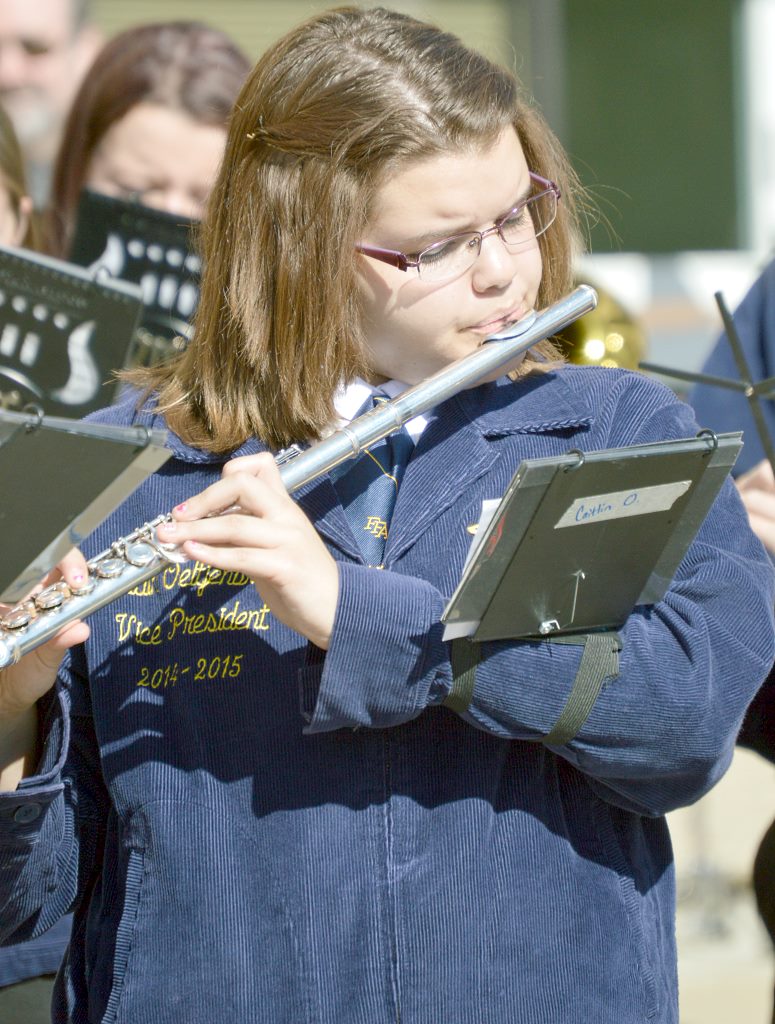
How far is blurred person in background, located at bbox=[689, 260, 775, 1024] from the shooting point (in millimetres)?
2211

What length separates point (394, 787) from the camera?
167cm

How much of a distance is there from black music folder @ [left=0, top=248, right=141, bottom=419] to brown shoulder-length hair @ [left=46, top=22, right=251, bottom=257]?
40.1 inches

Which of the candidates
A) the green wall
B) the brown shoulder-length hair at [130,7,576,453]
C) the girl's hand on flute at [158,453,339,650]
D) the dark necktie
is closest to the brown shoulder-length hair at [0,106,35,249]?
the brown shoulder-length hair at [130,7,576,453]

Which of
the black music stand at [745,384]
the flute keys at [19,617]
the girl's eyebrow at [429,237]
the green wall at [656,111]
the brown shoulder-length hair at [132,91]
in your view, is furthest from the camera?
the green wall at [656,111]

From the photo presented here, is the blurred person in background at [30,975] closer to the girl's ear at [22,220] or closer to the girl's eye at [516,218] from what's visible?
the girl's eye at [516,218]

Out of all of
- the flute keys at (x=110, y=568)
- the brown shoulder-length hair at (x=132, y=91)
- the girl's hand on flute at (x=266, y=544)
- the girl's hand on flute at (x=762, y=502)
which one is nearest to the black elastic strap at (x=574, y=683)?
the girl's hand on flute at (x=266, y=544)

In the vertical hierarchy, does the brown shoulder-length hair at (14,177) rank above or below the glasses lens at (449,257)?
below

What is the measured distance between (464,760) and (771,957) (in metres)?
2.81

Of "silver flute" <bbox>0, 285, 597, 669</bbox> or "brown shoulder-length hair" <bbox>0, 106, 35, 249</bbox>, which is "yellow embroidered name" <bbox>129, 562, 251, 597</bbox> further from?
"brown shoulder-length hair" <bbox>0, 106, 35, 249</bbox>

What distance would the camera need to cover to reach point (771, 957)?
4.14 m

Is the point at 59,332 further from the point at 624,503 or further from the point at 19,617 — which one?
the point at 624,503

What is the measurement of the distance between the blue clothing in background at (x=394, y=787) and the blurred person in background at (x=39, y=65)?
2.53 metres

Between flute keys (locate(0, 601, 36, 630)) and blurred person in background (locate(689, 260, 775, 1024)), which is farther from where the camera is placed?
blurred person in background (locate(689, 260, 775, 1024))

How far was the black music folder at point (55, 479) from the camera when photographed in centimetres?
139
